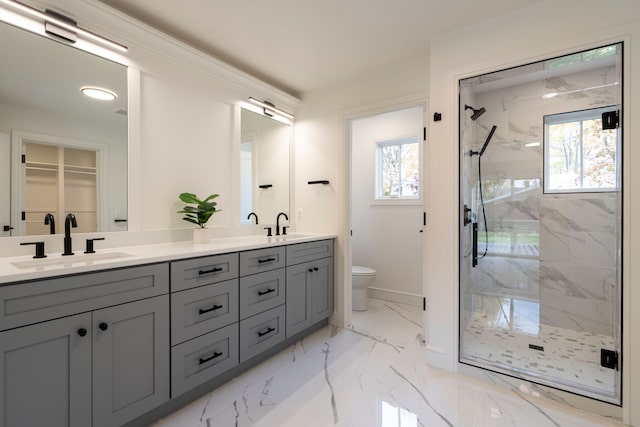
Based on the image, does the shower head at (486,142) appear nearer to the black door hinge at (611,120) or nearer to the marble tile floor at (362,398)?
the black door hinge at (611,120)

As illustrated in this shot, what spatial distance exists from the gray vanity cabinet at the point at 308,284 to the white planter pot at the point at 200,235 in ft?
2.16

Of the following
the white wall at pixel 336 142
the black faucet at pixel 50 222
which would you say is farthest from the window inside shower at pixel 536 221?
the black faucet at pixel 50 222

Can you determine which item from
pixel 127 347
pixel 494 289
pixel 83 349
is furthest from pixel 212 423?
pixel 494 289

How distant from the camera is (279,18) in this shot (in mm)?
2004

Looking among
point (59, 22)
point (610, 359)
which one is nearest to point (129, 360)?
point (59, 22)

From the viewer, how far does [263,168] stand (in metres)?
2.98

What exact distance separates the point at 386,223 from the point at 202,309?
2628 millimetres

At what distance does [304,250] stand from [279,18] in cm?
179

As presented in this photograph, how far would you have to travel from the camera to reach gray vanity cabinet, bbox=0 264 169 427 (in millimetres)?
1127

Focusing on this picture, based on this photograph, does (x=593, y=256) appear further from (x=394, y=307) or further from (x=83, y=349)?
(x=83, y=349)

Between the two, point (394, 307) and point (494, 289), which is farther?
point (394, 307)

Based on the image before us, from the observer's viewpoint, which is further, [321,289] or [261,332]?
[321,289]

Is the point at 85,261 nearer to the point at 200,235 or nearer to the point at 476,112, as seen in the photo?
the point at 200,235

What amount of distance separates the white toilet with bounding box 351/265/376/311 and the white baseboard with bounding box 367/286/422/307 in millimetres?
468
